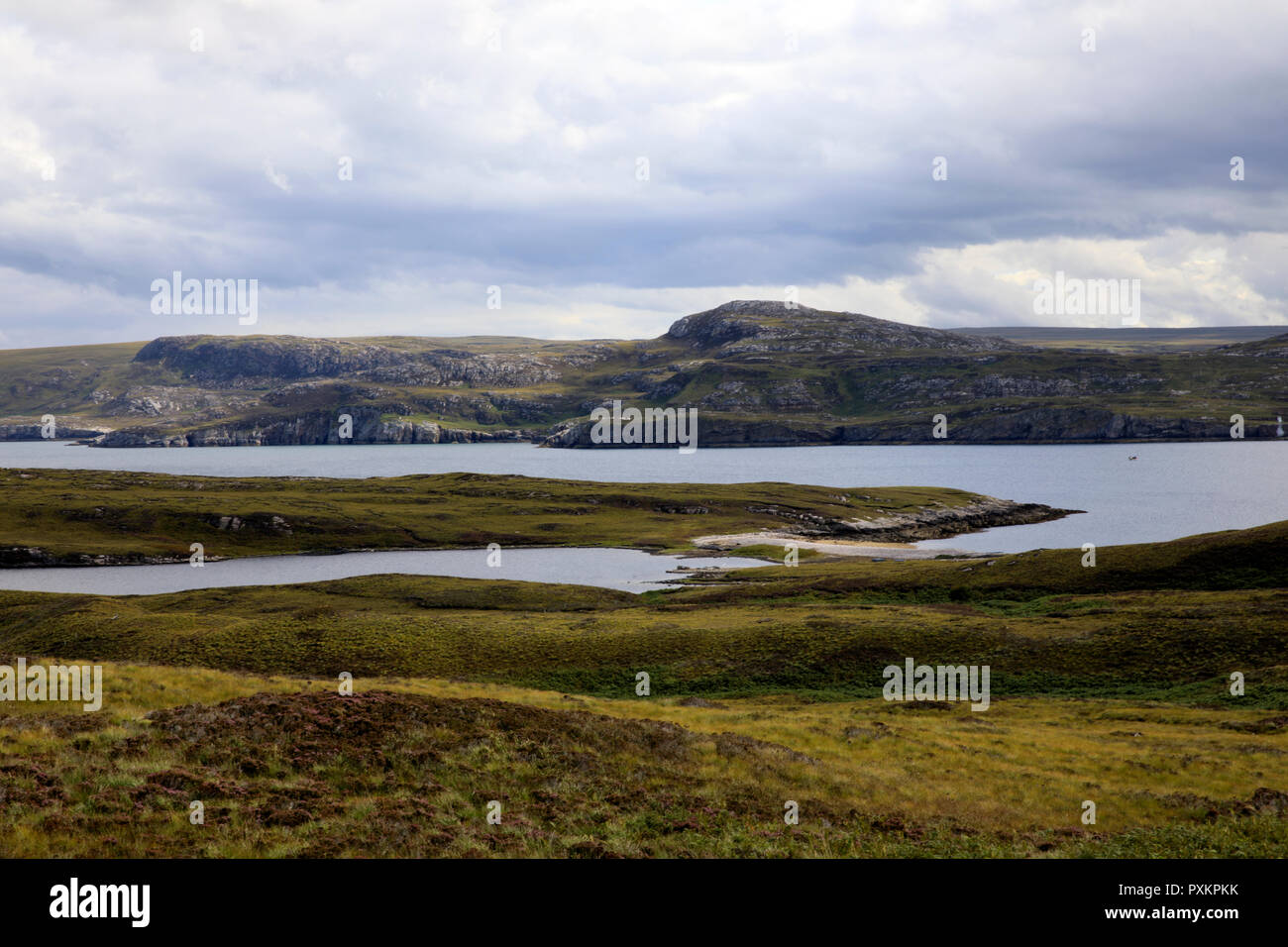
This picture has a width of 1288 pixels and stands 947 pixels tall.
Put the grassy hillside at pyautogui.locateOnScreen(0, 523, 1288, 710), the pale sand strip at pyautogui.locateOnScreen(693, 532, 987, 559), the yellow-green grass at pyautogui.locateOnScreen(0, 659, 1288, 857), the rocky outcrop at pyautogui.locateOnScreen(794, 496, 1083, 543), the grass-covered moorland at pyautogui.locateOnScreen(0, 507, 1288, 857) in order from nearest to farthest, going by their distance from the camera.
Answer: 1. the yellow-green grass at pyautogui.locateOnScreen(0, 659, 1288, 857)
2. the grass-covered moorland at pyautogui.locateOnScreen(0, 507, 1288, 857)
3. the grassy hillside at pyautogui.locateOnScreen(0, 523, 1288, 710)
4. the pale sand strip at pyautogui.locateOnScreen(693, 532, 987, 559)
5. the rocky outcrop at pyautogui.locateOnScreen(794, 496, 1083, 543)

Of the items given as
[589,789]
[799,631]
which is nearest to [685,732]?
[589,789]

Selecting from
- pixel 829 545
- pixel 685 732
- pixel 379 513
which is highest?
pixel 379 513

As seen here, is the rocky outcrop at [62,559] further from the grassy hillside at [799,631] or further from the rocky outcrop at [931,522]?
the rocky outcrop at [931,522]

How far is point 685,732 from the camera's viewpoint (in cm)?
3114

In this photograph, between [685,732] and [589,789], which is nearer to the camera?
[589,789]

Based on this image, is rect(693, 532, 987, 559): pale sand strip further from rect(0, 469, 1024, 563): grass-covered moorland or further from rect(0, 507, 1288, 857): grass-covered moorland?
rect(0, 507, 1288, 857): grass-covered moorland

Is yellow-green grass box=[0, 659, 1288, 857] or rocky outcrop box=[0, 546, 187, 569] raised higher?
yellow-green grass box=[0, 659, 1288, 857]

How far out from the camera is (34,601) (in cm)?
8138

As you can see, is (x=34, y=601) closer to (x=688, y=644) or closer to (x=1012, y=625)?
(x=688, y=644)

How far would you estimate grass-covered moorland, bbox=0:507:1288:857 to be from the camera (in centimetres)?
2041

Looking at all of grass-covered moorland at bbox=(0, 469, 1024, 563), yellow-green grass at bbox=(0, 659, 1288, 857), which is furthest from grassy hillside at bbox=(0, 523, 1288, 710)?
grass-covered moorland at bbox=(0, 469, 1024, 563)

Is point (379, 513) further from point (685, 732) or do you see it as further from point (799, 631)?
point (685, 732)

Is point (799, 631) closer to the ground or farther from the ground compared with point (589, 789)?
closer to the ground
